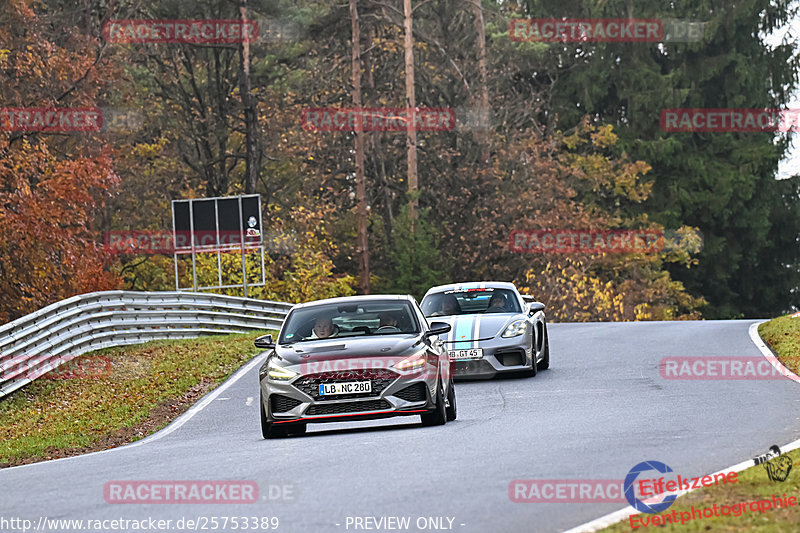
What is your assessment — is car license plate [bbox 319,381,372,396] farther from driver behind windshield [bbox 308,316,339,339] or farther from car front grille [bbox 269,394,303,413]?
driver behind windshield [bbox 308,316,339,339]

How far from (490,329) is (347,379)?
5975mm

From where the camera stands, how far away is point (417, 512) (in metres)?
9.39

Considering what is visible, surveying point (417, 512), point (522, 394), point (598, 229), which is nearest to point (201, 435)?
point (522, 394)

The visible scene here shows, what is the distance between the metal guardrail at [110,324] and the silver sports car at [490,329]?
6.81 metres

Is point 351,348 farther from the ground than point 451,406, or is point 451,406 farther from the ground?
point 351,348

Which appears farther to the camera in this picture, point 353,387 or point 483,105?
point 483,105

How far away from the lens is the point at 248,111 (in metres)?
56.4
